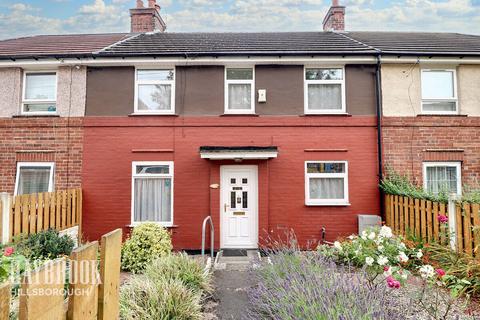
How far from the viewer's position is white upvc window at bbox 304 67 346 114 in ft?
30.7

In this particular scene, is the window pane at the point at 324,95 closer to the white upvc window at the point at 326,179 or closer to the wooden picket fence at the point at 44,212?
the white upvc window at the point at 326,179

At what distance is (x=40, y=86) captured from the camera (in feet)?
31.1

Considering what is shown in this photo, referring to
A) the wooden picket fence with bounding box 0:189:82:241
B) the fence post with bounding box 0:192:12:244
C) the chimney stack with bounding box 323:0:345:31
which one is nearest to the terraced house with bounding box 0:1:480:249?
the wooden picket fence with bounding box 0:189:82:241

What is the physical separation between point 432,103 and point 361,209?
423cm

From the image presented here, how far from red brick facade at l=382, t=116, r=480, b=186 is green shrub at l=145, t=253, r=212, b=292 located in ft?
22.0

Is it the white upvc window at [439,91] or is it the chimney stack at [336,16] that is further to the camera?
the chimney stack at [336,16]

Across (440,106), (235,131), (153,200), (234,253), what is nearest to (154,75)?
(235,131)

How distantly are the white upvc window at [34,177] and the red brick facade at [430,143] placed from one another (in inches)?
416

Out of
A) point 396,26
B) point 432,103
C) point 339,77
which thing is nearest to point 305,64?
point 339,77

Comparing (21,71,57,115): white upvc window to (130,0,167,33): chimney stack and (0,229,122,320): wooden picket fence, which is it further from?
(0,229,122,320): wooden picket fence

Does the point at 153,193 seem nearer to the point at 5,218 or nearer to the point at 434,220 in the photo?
the point at 5,218

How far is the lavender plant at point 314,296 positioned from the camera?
3.09m

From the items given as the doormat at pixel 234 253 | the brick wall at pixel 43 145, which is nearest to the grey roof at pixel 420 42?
the doormat at pixel 234 253

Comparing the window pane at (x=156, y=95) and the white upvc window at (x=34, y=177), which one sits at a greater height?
the window pane at (x=156, y=95)
